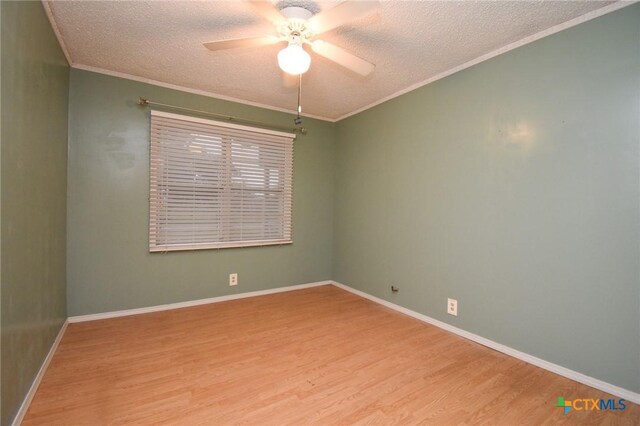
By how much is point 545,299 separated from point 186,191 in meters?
3.45

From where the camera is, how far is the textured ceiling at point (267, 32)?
1818mm

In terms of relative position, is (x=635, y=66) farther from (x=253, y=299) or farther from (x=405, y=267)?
(x=253, y=299)

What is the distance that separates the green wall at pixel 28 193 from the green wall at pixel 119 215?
14.2 inches

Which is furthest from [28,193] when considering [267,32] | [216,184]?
[267,32]

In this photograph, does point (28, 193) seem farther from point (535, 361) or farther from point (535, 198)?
point (535, 361)

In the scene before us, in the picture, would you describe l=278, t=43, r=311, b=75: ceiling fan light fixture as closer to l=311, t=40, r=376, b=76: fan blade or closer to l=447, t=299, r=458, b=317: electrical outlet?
l=311, t=40, r=376, b=76: fan blade

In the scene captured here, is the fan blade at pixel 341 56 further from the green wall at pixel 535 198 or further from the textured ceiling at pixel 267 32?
the green wall at pixel 535 198

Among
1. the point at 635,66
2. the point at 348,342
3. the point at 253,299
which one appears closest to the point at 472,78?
the point at 635,66

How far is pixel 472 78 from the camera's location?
8.06 ft

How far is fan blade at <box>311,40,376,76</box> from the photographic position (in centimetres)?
182

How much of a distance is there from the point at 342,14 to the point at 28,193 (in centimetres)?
207

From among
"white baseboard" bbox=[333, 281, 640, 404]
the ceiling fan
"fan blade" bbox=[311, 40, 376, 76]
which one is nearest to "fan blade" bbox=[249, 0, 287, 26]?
the ceiling fan

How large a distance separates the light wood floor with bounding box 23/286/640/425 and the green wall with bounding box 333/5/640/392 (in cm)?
35

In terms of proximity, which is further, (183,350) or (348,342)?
(348,342)
